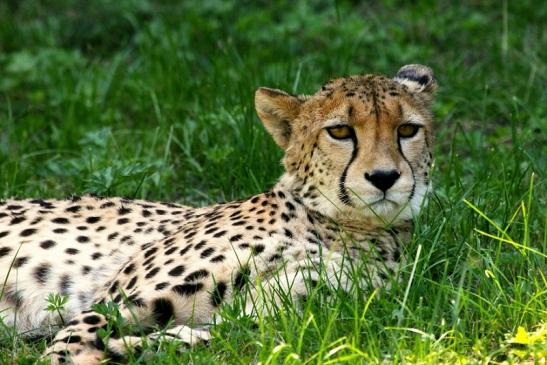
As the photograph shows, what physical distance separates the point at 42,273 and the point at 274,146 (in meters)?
1.56

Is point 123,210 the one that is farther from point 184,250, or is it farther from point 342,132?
point 342,132

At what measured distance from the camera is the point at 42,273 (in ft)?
15.3

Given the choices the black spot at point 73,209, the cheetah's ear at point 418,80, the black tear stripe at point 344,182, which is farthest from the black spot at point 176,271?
the cheetah's ear at point 418,80

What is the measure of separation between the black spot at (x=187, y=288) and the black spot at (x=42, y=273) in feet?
2.32

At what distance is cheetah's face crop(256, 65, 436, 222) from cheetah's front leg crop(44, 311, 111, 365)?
971 millimetres

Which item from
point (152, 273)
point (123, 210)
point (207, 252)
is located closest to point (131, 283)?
point (152, 273)

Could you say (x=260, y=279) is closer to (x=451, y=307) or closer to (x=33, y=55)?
(x=451, y=307)

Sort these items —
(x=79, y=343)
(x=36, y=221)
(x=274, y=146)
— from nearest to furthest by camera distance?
(x=79, y=343) → (x=36, y=221) → (x=274, y=146)

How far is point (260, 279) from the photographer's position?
4.16 metres

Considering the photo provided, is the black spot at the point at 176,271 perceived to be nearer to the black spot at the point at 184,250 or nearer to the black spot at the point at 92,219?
the black spot at the point at 184,250

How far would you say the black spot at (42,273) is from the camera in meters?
4.66

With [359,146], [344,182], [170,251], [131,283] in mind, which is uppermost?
[359,146]

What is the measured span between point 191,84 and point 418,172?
2673 millimetres

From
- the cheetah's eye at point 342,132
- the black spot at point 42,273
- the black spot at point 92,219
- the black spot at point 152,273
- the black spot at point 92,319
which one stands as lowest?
the black spot at point 92,319
